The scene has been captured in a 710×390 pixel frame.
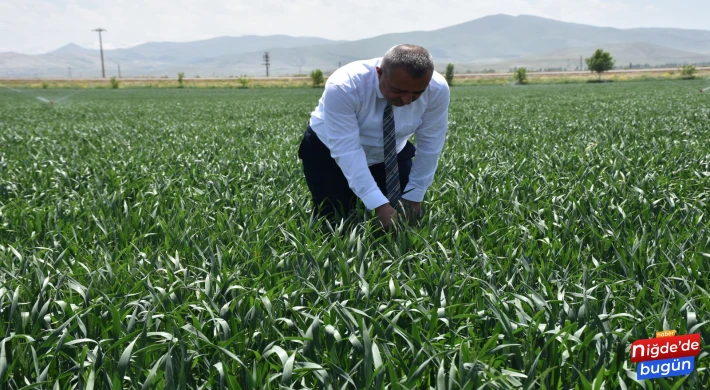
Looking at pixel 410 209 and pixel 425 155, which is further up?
pixel 425 155

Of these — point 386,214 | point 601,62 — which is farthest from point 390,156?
point 601,62

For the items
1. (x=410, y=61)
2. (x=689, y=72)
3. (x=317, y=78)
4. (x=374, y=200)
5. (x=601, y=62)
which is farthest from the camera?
(x=601, y=62)

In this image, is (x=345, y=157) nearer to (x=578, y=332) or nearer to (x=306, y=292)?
(x=306, y=292)

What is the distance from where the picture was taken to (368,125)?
4.00 m

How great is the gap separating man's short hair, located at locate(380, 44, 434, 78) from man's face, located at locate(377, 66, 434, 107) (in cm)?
2

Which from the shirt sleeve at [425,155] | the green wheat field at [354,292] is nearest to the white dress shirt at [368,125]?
the shirt sleeve at [425,155]

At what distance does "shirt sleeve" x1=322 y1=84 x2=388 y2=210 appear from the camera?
3.68 meters

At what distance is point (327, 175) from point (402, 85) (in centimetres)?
150

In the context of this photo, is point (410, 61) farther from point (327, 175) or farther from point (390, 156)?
point (327, 175)

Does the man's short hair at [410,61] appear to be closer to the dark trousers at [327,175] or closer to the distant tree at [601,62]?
the dark trousers at [327,175]

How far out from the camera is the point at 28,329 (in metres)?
2.61

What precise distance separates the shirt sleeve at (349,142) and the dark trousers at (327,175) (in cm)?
65

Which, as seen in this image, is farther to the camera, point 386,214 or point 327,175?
point 327,175

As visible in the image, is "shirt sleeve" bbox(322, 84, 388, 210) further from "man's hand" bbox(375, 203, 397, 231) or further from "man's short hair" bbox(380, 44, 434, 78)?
"man's short hair" bbox(380, 44, 434, 78)
